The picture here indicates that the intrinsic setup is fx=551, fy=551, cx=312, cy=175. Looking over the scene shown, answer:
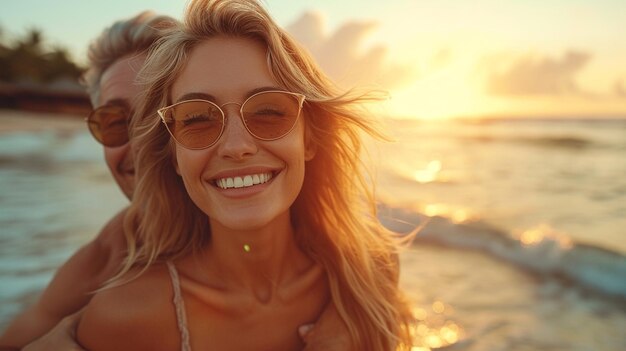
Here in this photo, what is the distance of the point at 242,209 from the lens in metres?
2.24

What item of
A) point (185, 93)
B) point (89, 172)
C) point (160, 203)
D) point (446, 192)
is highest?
point (185, 93)

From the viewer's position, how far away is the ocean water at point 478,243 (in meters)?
4.86

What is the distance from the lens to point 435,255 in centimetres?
723

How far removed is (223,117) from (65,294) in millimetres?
1461

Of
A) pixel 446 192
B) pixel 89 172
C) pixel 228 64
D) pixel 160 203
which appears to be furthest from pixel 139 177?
pixel 89 172

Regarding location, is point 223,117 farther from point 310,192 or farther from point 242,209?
point 310,192

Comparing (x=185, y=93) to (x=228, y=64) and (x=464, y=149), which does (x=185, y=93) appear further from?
(x=464, y=149)

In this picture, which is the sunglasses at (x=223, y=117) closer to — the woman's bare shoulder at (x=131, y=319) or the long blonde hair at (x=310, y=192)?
the long blonde hair at (x=310, y=192)

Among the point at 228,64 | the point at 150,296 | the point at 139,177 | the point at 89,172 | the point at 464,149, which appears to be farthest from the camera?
the point at 464,149

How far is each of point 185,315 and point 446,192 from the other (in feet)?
36.4

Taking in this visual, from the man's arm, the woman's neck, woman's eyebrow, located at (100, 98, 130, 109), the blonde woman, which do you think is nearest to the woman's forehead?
→ the blonde woman

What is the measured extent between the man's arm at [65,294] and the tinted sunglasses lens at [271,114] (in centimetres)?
119

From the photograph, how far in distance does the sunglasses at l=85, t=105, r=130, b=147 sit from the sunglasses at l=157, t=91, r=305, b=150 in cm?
100

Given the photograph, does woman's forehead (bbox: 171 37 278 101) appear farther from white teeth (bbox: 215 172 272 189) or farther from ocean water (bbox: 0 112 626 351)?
ocean water (bbox: 0 112 626 351)
